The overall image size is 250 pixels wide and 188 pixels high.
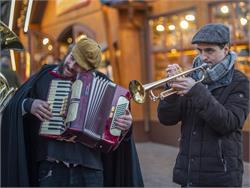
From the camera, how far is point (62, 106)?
3.06m

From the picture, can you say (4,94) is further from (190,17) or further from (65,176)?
(190,17)

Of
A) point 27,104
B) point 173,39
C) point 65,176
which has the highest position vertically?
point 173,39

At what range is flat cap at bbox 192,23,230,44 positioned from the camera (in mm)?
3014

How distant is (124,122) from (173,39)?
21.3 ft

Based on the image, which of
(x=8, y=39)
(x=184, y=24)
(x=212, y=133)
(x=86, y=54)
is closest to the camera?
(x=212, y=133)

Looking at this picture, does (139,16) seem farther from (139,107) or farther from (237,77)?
(237,77)

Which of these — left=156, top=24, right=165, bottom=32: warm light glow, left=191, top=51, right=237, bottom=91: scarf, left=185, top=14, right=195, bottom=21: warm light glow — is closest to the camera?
left=191, top=51, right=237, bottom=91: scarf

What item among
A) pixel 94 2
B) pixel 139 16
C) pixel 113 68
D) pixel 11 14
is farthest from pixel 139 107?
pixel 11 14

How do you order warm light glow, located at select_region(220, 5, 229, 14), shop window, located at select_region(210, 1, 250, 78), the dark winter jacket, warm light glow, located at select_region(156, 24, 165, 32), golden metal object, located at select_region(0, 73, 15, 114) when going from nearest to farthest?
the dark winter jacket → golden metal object, located at select_region(0, 73, 15, 114) → shop window, located at select_region(210, 1, 250, 78) → warm light glow, located at select_region(220, 5, 229, 14) → warm light glow, located at select_region(156, 24, 165, 32)

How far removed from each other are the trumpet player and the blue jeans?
1.78 feet

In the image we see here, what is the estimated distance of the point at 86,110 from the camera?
120 inches

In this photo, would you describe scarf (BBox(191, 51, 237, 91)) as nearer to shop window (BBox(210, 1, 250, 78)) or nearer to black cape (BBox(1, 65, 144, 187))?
black cape (BBox(1, 65, 144, 187))

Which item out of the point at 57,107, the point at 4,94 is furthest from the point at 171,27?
the point at 57,107

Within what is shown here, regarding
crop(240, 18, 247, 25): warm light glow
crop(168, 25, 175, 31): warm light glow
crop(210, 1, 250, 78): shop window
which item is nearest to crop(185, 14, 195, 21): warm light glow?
crop(168, 25, 175, 31): warm light glow
